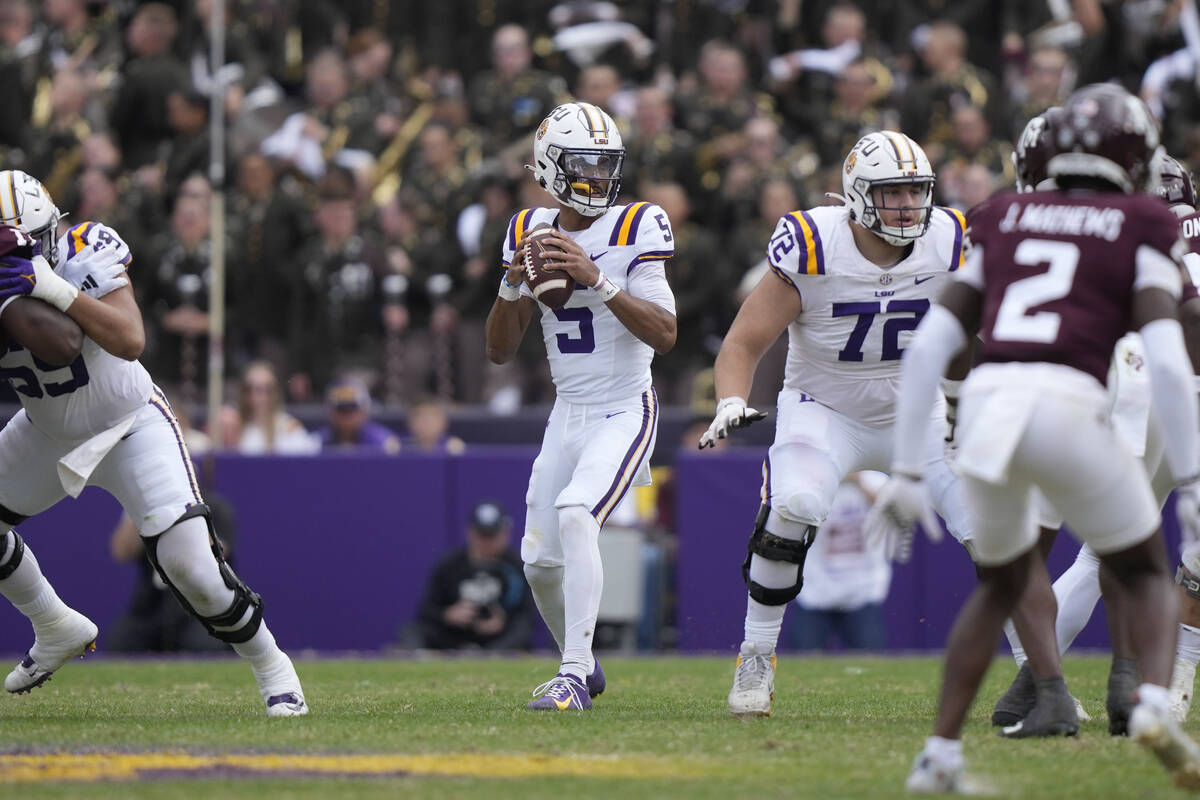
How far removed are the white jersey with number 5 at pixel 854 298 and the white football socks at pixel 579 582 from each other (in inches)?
39.2

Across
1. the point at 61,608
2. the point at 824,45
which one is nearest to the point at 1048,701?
the point at 61,608

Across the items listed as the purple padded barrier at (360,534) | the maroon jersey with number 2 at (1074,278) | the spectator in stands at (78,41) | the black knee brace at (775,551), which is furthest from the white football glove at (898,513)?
the spectator in stands at (78,41)

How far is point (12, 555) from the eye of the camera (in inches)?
262

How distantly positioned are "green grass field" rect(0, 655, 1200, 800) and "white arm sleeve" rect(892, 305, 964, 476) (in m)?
0.85

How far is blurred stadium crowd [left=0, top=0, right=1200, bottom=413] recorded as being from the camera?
12.7 meters

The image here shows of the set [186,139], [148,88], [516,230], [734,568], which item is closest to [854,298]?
[516,230]

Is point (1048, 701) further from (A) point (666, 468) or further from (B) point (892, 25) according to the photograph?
(B) point (892, 25)

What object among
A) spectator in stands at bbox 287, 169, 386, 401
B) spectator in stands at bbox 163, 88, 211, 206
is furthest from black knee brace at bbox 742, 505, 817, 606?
spectator in stands at bbox 163, 88, 211, 206

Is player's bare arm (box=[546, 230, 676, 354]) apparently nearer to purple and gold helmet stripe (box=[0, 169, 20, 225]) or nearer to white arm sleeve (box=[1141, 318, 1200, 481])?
purple and gold helmet stripe (box=[0, 169, 20, 225])

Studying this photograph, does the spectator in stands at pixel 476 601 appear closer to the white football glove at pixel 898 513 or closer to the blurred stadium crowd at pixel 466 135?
the blurred stadium crowd at pixel 466 135

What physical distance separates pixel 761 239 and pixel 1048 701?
22.5 ft

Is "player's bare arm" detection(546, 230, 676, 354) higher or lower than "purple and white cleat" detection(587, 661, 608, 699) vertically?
higher

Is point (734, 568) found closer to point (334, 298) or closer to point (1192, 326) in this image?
point (334, 298)

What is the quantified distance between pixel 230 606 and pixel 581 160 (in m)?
2.17
